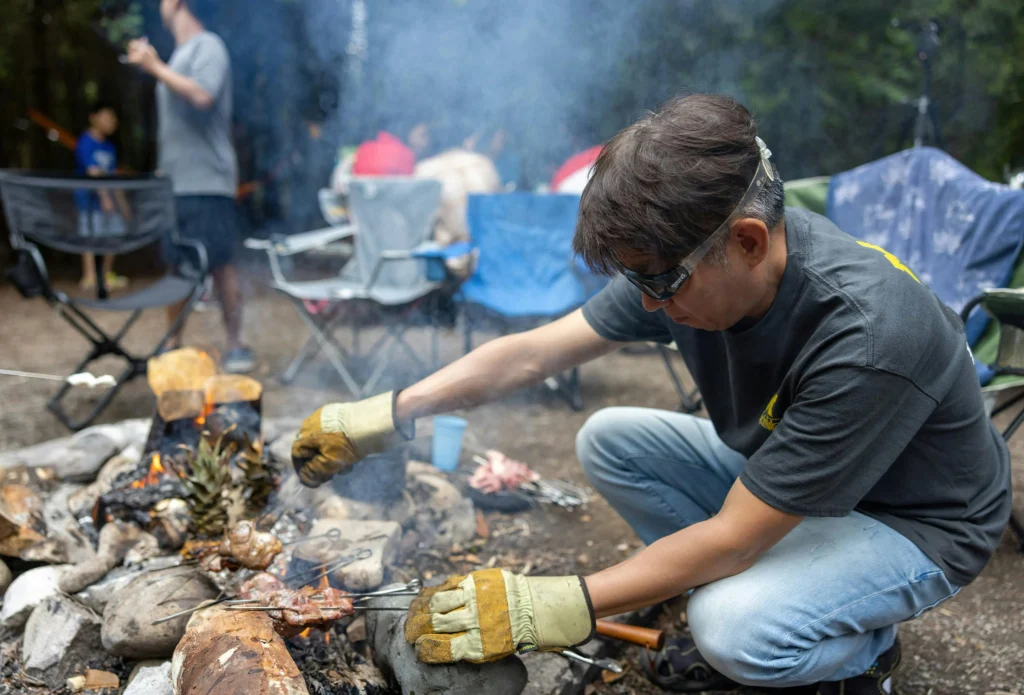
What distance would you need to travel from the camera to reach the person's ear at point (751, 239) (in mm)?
1419

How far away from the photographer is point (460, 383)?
2.03m

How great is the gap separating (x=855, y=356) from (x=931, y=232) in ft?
8.72

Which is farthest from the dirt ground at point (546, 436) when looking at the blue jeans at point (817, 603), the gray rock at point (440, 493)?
the blue jeans at point (817, 603)

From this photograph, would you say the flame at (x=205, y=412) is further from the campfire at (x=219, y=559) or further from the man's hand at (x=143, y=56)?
the man's hand at (x=143, y=56)

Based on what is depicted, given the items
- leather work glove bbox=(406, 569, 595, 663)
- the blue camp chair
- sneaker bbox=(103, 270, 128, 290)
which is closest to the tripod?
the blue camp chair

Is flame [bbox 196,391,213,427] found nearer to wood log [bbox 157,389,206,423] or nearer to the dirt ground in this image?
wood log [bbox 157,389,206,423]

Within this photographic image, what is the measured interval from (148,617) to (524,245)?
3467 mm

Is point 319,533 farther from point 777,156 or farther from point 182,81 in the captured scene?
point 777,156

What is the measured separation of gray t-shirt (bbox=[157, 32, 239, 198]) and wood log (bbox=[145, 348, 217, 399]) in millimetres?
1726

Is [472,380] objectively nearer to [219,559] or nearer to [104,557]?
[219,559]

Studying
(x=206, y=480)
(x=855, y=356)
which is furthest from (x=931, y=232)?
(x=206, y=480)

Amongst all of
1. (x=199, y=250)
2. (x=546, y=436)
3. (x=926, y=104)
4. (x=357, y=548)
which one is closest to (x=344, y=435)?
(x=357, y=548)

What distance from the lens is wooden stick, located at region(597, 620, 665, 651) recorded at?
199 cm

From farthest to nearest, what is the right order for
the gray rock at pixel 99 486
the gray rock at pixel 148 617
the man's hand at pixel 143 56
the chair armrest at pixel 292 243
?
the chair armrest at pixel 292 243 → the man's hand at pixel 143 56 → the gray rock at pixel 99 486 → the gray rock at pixel 148 617
